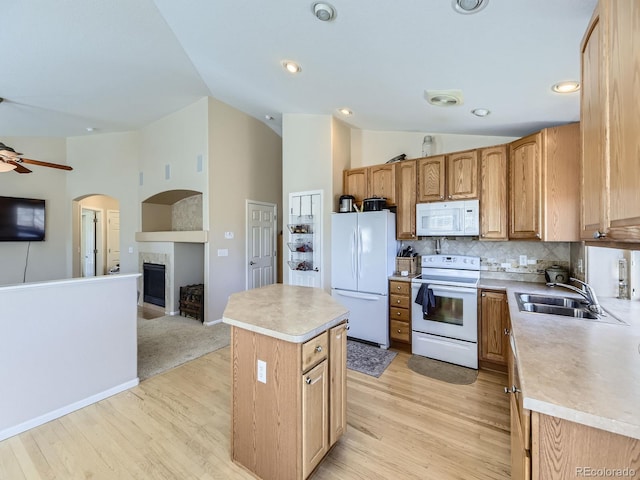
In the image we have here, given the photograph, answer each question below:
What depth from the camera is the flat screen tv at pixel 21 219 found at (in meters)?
4.96

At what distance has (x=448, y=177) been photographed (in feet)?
11.1

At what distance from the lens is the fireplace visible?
5.40 metres

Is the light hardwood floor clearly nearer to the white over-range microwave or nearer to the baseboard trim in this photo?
the baseboard trim

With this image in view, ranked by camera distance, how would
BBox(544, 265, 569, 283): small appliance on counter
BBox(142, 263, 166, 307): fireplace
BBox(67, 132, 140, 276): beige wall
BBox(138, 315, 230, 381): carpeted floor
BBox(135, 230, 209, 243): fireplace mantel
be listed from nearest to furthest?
BBox(544, 265, 569, 283): small appliance on counter < BBox(138, 315, 230, 381): carpeted floor < BBox(135, 230, 209, 243): fireplace mantel < BBox(142, 263, 166, 307): fireplace < BBox(67, 132, 140, 276): beige wall

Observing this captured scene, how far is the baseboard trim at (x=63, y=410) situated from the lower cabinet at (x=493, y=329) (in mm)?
3591

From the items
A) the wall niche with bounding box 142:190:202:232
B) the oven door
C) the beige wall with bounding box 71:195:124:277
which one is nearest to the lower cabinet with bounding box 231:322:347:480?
the oven door

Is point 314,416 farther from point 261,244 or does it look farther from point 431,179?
point 261,244

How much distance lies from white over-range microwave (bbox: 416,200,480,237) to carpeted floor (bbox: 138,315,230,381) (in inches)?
122

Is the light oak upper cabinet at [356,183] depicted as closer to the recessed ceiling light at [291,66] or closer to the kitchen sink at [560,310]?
the recessed ceiling light at [291,66]

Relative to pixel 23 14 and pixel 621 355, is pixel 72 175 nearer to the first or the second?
pixel 23 14

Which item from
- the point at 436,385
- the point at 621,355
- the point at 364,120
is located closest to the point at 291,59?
the point at 364,120

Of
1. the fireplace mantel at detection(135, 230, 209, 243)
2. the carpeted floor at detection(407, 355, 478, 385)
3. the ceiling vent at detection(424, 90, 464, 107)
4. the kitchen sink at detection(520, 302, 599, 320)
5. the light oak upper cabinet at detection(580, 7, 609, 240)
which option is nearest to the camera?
the light oak upper cabinet at detection(580, 7, 609, 240)

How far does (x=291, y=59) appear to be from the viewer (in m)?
2.64

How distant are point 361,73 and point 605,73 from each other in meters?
1.83
